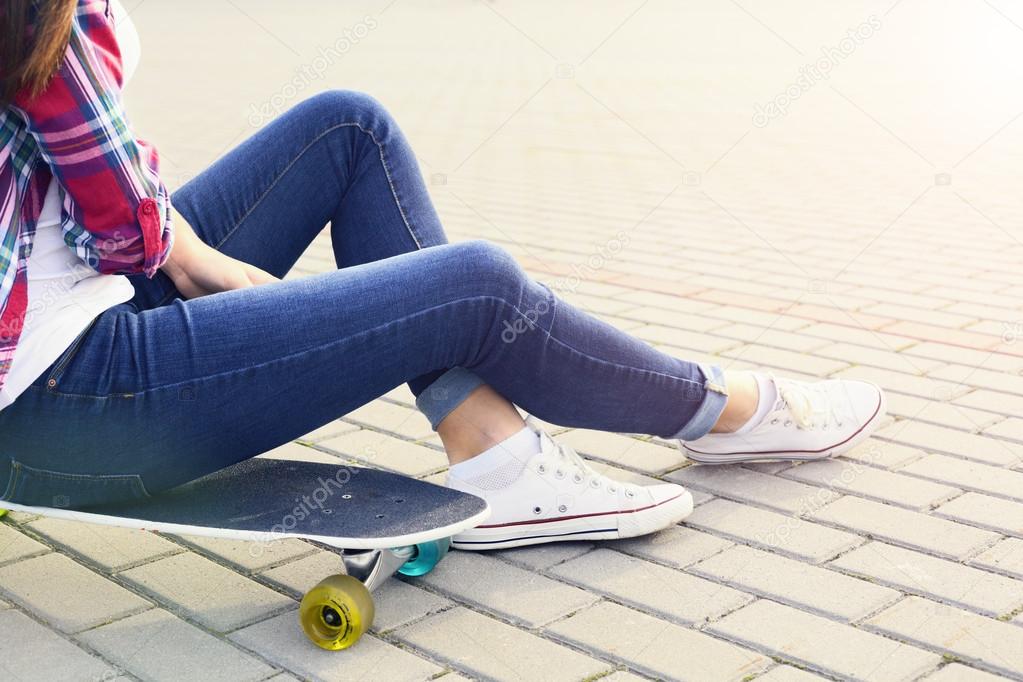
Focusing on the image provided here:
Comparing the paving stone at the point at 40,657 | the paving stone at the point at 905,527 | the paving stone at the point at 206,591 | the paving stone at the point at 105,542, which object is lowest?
the paving stone at the point at 40,657

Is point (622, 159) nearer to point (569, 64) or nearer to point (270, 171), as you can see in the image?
point (270, 171)

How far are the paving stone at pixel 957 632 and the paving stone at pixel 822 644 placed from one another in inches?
1.7

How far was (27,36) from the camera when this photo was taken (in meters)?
1.55

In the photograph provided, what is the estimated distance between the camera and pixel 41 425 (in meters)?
1.77

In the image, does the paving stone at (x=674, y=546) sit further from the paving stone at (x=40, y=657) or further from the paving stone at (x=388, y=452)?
the paving stone at (x=40, y=657)

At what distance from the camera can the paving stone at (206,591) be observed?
6.51 feet

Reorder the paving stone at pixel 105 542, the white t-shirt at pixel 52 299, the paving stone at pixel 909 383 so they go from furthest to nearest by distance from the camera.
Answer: the paving stone at pixel 909 383
the paving stone at pixel 105 542
the white t-shirt at pixel 52 299

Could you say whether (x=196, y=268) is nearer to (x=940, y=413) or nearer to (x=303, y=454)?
(x=303, y=454)

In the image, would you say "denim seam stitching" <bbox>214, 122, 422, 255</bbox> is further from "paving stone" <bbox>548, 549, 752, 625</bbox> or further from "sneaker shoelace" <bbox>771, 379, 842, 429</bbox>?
"sneaker shoelace" <bbox>771, 379, 842, 429</bbox>

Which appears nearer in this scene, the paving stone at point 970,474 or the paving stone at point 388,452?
the paving stone at point 970,474

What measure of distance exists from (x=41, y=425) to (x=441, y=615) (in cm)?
70

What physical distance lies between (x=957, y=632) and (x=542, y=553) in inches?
28.9

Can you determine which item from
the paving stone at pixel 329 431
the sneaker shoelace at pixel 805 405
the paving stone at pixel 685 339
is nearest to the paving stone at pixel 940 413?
the sneaker shoelace at pixel 805 405

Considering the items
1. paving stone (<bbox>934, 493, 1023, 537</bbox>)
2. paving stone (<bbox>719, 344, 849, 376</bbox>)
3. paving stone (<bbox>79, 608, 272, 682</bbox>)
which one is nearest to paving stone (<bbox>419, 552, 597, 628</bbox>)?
paving stone (<bbox>79, 608, 272, 682</bbox>)
